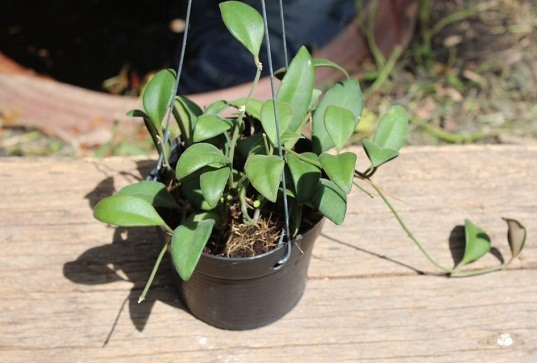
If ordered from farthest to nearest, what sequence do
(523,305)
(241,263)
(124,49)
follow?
(124,49), (523,305), (241,263)

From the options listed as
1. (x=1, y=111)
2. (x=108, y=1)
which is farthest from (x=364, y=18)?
(x=1, y=111)

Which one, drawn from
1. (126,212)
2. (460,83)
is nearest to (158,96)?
(126,212)

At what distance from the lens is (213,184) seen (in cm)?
87

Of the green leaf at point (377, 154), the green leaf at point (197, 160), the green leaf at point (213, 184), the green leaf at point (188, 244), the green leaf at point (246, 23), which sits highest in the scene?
the green leaf at point (246, 23)

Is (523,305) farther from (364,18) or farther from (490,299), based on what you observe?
(364,18)

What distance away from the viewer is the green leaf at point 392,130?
1.04m

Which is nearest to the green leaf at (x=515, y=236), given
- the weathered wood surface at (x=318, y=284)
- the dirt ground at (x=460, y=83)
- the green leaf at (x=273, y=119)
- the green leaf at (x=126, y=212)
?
the weathered wood surface at (x=318, y=284)

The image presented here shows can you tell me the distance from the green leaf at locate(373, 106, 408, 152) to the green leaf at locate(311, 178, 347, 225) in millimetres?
132

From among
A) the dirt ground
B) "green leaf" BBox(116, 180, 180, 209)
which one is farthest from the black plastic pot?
the dirt ground

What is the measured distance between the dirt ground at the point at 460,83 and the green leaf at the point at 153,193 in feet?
2.99

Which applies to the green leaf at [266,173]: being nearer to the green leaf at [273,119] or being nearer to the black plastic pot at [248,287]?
the green leaf at [273,119]

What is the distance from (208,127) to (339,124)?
189 mm

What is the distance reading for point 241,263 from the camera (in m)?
0.96

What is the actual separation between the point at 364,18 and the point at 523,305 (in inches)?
46.8
